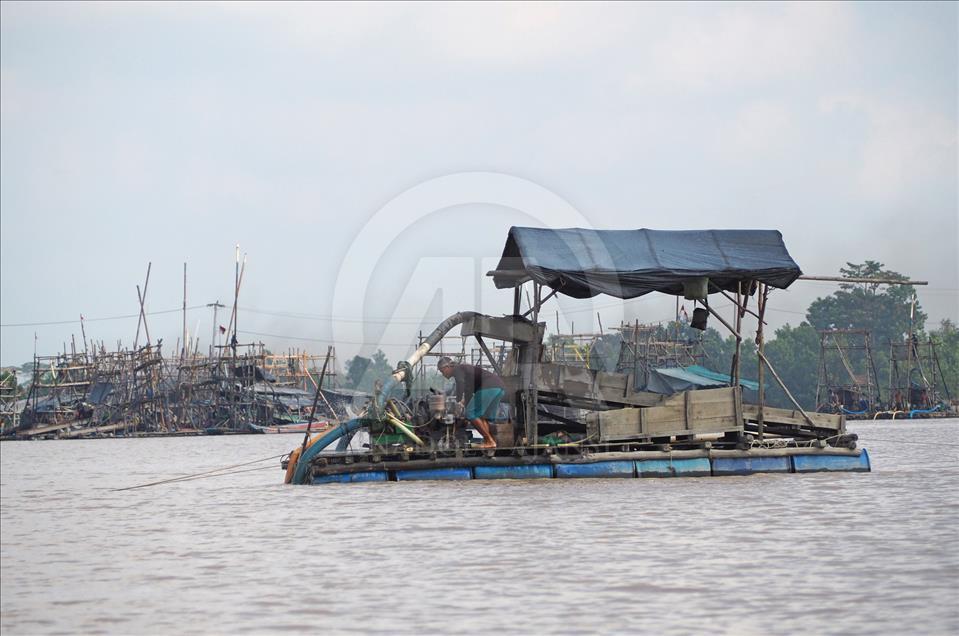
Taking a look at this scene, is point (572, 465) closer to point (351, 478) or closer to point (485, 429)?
point (485, 429)

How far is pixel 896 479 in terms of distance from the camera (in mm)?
20000

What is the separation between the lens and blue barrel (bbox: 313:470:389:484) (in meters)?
19.0

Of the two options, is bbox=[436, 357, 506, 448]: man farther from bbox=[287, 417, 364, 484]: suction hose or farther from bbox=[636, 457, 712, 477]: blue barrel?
bbox=[636, 457, 712, 477]: blue barrel

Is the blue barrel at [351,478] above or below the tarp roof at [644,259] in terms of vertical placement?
below

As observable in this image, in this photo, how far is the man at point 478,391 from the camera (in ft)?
62.5

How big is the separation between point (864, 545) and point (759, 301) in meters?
8.06

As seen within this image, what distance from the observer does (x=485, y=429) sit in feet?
62.7

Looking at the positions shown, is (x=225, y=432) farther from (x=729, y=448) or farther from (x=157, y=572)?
(x=157, y=572)

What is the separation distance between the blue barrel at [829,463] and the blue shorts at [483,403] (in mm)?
5329

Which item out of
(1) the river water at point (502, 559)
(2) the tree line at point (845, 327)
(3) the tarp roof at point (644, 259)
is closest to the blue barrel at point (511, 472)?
(1) the river water at point (502, 559)

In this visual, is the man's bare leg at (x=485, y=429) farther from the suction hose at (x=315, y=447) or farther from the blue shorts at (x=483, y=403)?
the suction hose at (x=315, y=447)

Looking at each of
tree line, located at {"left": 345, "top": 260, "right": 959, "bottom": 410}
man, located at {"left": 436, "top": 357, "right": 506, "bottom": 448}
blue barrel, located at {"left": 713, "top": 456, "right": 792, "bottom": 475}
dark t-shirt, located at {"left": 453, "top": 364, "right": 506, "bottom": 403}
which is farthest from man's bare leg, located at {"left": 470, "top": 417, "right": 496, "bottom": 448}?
tree line, located at {"left": 345, "top": 260, "right": 959, "bottom": 410}

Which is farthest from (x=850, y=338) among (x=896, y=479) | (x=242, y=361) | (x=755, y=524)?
(x=755, y=524)

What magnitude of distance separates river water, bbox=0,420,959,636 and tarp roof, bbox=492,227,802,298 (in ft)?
11.2
